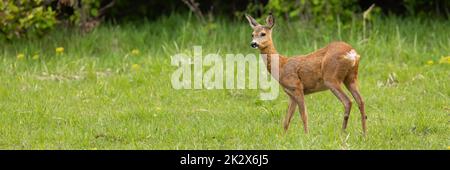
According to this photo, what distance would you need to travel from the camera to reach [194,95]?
10.0 meters

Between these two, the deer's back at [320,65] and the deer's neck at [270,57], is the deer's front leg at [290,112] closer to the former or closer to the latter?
the deer's back at [320,65]

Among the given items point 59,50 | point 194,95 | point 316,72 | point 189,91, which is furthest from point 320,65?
point 59,50

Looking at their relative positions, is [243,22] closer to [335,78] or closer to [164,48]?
[164,48]

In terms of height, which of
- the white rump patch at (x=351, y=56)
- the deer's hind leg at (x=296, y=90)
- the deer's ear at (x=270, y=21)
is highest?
the deer's ear at (x=270, y=21)

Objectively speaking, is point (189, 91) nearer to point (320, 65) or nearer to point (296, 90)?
point (296, 90)

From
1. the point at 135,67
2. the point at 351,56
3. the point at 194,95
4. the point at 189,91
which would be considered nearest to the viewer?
the point at 351,56

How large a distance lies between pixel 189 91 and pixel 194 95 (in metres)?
0.16

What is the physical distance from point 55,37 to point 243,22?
2817 millimetres

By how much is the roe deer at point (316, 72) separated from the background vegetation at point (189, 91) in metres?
0.30

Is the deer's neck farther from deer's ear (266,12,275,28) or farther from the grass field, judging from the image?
the grass field

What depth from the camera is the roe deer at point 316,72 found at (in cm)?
769

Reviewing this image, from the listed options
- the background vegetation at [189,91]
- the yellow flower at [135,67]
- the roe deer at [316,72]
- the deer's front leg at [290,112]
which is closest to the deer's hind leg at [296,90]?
the roe deer at [316,72]
